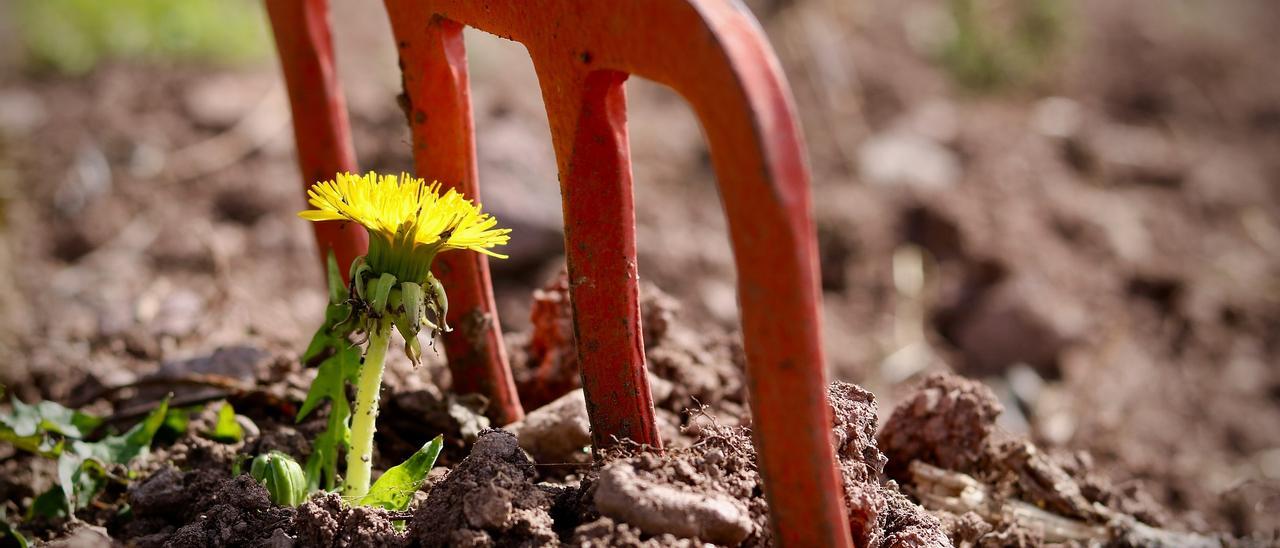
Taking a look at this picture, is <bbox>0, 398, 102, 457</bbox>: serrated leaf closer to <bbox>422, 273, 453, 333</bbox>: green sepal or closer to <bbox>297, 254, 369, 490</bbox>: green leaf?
<bbox>297, 254, 369, 490</bbox>: green leaf

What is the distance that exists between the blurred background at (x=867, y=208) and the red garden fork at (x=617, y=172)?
76 cm

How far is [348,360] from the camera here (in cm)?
188

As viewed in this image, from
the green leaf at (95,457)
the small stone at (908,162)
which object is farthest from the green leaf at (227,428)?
the small stone at (908,162)

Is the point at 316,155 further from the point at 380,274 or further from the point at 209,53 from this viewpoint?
the point at 209,53

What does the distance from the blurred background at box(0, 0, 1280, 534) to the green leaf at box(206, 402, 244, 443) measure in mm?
476

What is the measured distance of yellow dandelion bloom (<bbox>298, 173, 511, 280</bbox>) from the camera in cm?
162

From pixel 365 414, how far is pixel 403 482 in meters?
0.12

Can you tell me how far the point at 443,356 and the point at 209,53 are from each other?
374 cm

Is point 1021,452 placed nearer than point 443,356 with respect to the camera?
Yes

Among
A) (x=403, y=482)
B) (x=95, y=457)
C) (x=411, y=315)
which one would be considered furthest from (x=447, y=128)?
(x=95, y=457)

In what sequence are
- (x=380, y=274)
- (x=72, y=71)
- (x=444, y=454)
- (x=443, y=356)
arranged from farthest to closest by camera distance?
(x=72, y=71), (x=443, y=356), (x=444, y=454), (x=380, y=274)

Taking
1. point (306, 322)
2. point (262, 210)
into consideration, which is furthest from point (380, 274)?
point (262, 210)

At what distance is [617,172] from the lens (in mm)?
1641

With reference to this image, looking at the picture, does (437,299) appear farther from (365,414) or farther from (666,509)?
(666,509)
